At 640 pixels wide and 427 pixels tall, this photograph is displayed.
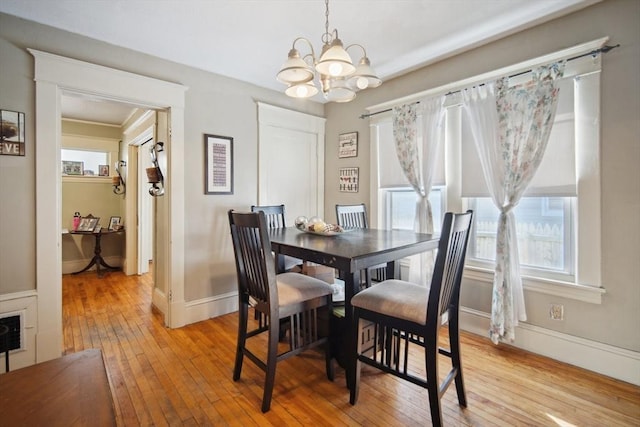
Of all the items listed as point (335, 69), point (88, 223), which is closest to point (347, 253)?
point (335, 69)

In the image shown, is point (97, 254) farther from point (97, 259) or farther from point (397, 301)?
point (397, 301)

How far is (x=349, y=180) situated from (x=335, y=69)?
2.14 m

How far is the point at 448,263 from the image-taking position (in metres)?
1.52

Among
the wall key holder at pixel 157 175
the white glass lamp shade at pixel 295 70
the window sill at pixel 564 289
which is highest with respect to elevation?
the white glass lamp shade at pixel 295 70

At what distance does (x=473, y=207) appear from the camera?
2725 millimetres

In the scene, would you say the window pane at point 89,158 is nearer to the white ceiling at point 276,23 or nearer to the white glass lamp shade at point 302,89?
the white ceiling at point 276,23

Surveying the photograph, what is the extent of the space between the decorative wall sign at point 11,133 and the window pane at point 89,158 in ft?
11.3

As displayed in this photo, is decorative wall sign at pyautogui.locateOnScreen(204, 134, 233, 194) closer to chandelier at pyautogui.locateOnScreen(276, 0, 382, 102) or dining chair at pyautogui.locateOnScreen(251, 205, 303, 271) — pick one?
dining chair at pyautogui.locateOnScreen(251, 205, 303, 271)

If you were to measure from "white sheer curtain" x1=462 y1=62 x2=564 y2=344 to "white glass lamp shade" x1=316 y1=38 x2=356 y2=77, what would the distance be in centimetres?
140

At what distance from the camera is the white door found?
3514 millimetres

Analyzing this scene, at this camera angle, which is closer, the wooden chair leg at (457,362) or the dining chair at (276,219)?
the wooden chair leg at (457,362)

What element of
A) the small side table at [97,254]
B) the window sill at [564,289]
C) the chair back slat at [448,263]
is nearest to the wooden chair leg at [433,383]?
the chair back slat at [448,263]

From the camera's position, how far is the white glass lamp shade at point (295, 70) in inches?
68.6

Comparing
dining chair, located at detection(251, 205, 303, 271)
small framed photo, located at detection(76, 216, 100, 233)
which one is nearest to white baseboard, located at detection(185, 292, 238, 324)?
dining chair, located at detection(251, 205, 303, 271)
